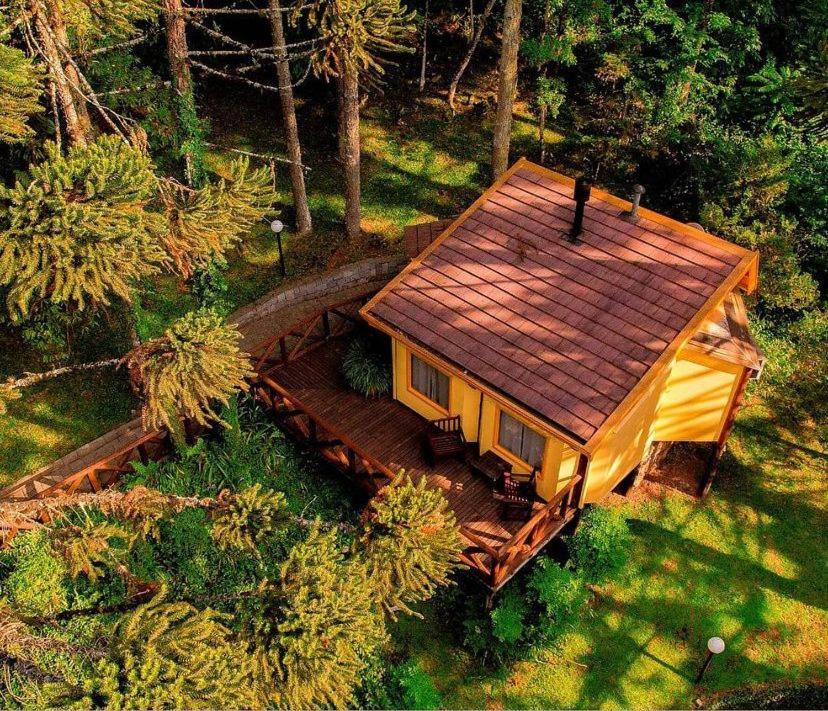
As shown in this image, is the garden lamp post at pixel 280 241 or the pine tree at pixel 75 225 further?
the garden lamp post at pixel 280 241

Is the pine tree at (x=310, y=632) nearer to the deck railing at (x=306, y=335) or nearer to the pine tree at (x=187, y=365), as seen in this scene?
the pine tree at (x=187, y=365)

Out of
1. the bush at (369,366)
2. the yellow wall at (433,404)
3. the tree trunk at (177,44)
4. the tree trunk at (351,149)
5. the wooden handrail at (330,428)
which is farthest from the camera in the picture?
the tree trunk at (351,149)

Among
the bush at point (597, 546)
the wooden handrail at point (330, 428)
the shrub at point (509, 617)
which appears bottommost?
the shrub at point (509, 617)

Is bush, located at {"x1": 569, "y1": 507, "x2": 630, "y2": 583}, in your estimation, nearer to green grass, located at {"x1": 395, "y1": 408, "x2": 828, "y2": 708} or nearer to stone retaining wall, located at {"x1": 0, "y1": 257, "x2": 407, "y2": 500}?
green grass, located at {"x1": 395, "y1": 408, "x2": 828, "y2": 708}

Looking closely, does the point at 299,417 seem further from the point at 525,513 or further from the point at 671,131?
the point at 671,131

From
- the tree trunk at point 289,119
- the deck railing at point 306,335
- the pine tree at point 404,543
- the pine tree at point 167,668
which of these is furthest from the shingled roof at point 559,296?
the pine tree at point 167,668

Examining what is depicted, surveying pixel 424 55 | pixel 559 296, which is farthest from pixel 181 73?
pixel 424 55

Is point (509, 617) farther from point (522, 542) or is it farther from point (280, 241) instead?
point (280, 241)

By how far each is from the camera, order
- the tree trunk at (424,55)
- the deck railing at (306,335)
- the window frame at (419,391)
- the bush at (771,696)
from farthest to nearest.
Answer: the tree trunk at (424,55), the deck railing at (306,335), the window frame at (419,391), the bush at (771,696)
